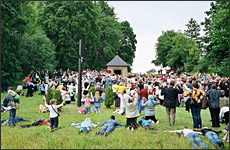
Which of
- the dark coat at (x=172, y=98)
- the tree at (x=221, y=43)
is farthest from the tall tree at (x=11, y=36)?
the tree at (x=221, y=43)

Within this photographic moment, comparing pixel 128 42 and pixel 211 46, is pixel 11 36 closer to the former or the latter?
pixel 211 46

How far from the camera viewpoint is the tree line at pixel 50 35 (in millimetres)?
21781

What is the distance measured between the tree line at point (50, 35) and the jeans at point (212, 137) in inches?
761

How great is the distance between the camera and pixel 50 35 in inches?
1356

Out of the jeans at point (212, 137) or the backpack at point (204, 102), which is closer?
the jeans at point (212, 137)

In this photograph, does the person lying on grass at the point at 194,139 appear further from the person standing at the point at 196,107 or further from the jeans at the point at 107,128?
the jeans at the point at 107,128

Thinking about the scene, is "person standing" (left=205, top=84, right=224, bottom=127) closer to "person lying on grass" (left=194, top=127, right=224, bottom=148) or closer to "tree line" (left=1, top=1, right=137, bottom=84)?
"person lying on grass" (left=194, top=127, right=224, bottom=148)

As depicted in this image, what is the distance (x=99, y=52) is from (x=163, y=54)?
21.9 metres

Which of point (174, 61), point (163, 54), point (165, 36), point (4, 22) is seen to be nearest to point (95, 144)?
point (4, 22)

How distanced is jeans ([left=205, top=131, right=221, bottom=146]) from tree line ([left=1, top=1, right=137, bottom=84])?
63.5 ft

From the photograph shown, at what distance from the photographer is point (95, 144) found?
653 cm

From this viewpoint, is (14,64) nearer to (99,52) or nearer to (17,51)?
(17,51)

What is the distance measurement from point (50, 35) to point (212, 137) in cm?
3198

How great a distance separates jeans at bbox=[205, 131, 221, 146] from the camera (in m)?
6.50
